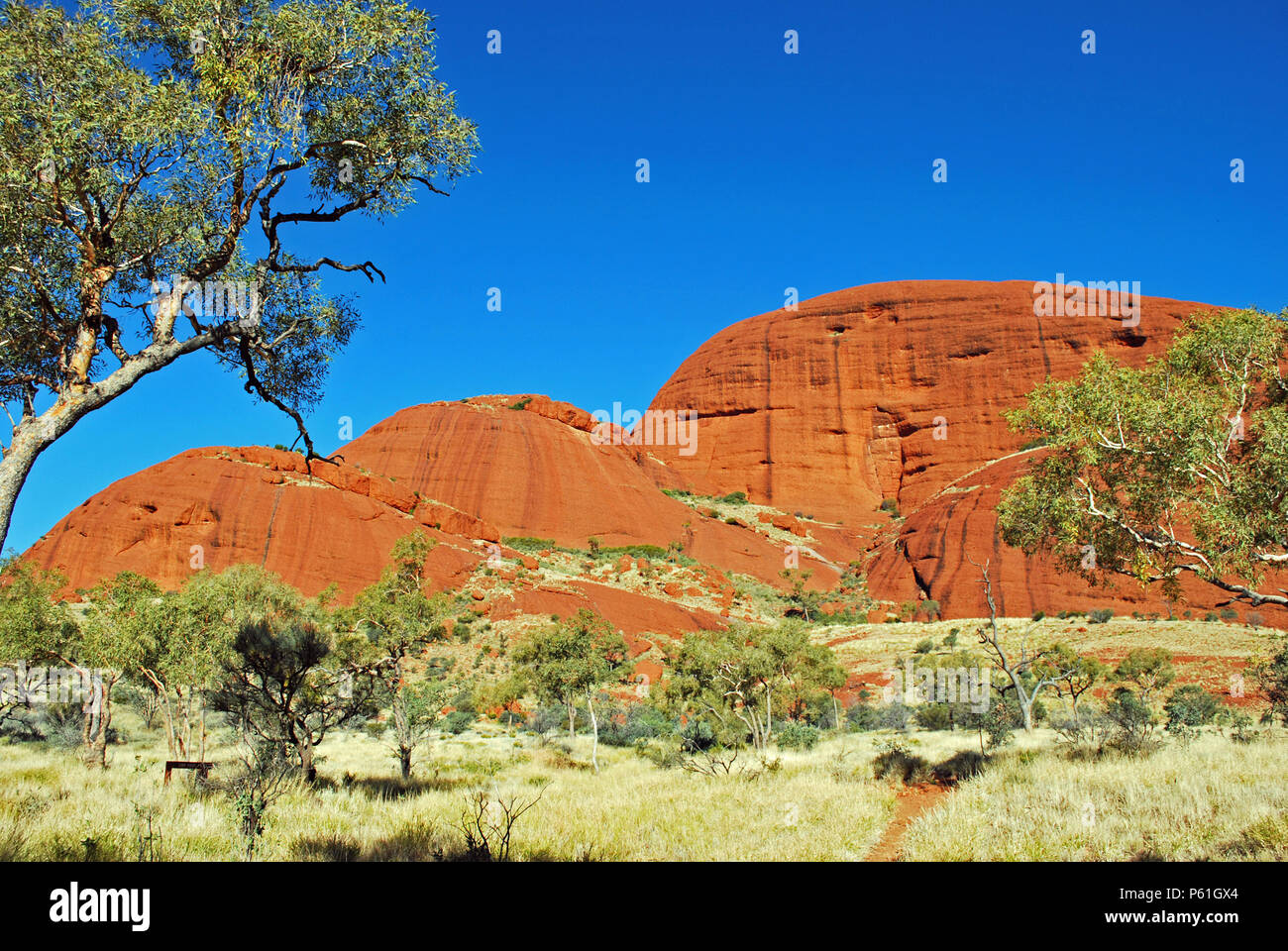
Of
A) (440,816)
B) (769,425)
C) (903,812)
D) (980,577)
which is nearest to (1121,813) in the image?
(903,812)

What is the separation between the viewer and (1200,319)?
1256 cm

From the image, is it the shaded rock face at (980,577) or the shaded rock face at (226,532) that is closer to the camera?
the shaded rock face at (226,532)

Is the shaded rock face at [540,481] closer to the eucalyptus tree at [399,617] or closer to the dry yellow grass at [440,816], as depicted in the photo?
the eucalyptus tree at [399,617]

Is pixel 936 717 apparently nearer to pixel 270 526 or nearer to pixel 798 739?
pixel 798 739

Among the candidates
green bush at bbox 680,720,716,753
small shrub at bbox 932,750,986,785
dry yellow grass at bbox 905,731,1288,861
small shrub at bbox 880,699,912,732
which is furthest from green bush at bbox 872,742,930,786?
small shrub at bbox 880,699,912,732

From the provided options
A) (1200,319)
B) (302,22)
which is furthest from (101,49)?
(1200,319)

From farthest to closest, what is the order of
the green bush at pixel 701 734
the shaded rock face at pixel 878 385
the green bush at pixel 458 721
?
the shaded rock face at pixel 878 385, the green bush at pixel 458 721, the green bush at pixel 701 734

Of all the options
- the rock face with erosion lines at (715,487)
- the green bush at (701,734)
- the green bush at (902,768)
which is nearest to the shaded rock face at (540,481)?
the rock face with erosion lines at (715,487)

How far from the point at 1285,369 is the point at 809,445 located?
87813mm

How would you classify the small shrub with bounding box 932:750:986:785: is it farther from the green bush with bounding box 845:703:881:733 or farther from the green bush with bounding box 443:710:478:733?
the green bush with bounding box 443:710:478:733

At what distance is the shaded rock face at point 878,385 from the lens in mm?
92062
